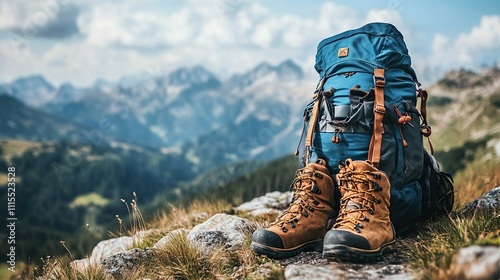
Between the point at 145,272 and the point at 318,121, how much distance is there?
282cm

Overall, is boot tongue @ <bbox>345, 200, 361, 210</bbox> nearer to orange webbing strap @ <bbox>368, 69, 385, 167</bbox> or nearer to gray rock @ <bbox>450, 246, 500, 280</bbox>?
orange webbing strap @ <bbox>368, 69, 385, 167</bbox>

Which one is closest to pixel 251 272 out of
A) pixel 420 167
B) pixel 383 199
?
pixel 383 199

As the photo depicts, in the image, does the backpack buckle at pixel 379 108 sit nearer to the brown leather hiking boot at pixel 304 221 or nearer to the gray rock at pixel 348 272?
the brown leather hiking boot at pixel 304 221

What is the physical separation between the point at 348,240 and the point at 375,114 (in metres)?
1.59

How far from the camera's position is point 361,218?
4.70 meters

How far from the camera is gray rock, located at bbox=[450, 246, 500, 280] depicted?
9.84 feet

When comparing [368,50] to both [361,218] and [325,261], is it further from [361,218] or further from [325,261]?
[325,261]

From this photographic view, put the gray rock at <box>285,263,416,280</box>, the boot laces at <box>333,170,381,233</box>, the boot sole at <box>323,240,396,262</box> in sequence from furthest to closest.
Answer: the boot laces at <box>333,170,381,233</box> < the boot sole at <box>323,240,396,262</box> < the gray rock at <box>285,263,416,280</box>

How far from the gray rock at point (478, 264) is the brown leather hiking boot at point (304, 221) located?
6.57ft

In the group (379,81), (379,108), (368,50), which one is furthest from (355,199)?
(368,50)

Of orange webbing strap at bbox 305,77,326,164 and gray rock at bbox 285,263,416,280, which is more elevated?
orange webbing strap at bbox 305,77,326,164

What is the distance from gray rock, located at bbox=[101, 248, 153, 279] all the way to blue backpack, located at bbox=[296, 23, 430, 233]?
242cm

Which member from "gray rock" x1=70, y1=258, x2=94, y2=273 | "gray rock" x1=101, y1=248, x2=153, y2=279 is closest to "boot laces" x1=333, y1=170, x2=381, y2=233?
"gray rock" x1=101, y1=248, x2=153, y2=279

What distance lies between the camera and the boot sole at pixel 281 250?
4840mm
